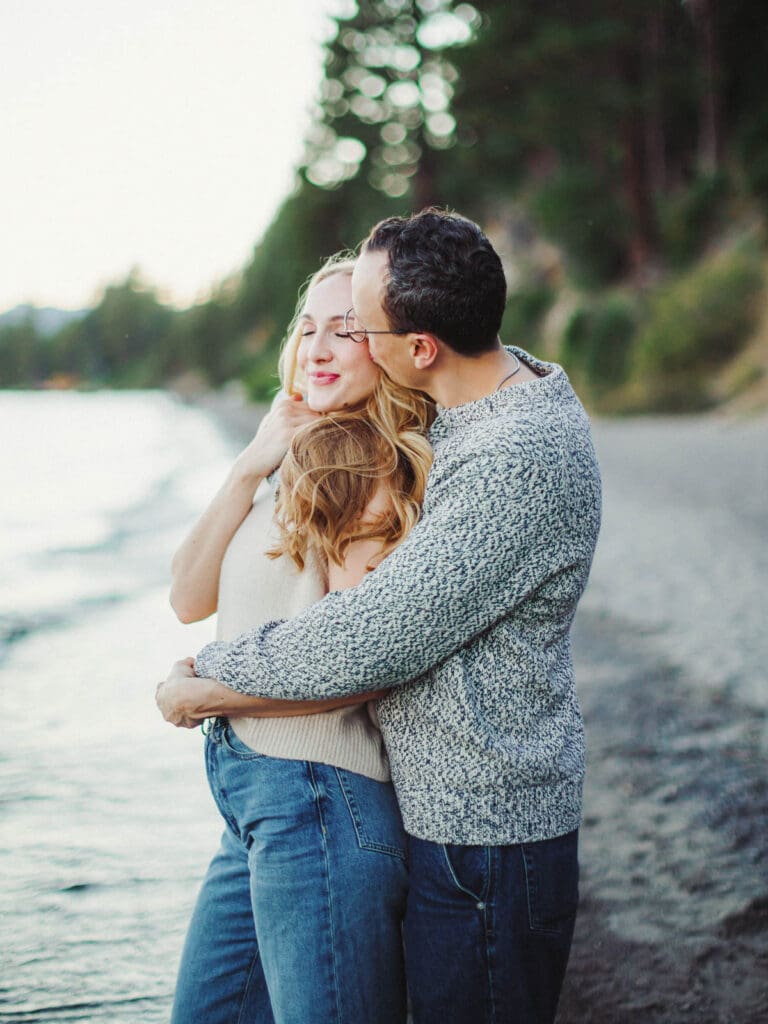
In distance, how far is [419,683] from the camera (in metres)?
1.91

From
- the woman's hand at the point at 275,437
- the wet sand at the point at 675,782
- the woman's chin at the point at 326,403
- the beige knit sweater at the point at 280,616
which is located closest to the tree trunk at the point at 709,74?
the wet sand at the point at 675,782

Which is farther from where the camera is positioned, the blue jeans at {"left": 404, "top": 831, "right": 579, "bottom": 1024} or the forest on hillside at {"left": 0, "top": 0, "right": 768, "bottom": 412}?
the forest on hillside at {"left": 0, "top": 0, "right": 768, "bottom": 412}

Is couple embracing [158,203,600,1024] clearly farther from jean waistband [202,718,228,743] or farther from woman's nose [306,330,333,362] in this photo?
woman's nose [306,330,333,362]

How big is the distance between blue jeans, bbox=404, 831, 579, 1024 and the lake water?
152cm

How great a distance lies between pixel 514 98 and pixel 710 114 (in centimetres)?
536

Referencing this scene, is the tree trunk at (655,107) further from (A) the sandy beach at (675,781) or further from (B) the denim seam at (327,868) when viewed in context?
(B) the denim seam at (327,868)

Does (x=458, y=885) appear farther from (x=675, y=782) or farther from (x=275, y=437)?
(x=675, y=782)

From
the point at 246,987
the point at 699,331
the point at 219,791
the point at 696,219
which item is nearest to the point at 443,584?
the point at 219,791

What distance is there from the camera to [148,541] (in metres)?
13.9

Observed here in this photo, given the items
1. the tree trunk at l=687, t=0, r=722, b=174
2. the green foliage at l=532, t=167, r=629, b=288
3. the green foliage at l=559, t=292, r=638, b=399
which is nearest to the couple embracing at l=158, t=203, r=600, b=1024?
the green foliage at l=559, t=292, r=638, b=399

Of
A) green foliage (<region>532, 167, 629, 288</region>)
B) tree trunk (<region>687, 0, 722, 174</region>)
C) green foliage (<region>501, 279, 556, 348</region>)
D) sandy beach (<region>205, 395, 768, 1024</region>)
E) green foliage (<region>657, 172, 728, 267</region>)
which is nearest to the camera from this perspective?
sandy beach (<region>205, 395, 768, 1024</region>)

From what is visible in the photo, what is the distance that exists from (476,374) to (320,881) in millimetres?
1014

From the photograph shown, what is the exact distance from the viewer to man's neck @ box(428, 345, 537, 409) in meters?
1.97

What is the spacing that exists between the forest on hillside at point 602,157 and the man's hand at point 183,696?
63.2 ft
